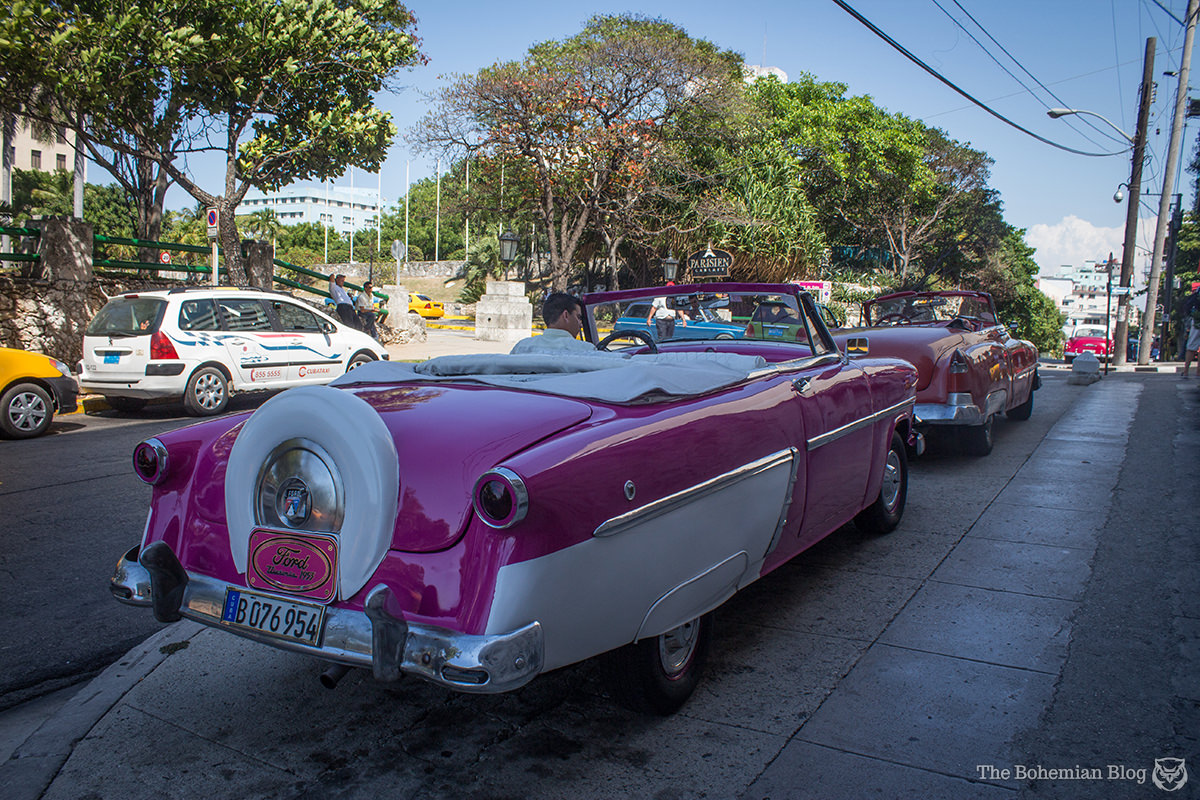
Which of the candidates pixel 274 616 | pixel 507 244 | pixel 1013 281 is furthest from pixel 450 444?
pixel 1013 281

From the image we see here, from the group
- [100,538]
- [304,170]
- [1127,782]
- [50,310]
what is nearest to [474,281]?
[304,170]

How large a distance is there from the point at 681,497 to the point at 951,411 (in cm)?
511

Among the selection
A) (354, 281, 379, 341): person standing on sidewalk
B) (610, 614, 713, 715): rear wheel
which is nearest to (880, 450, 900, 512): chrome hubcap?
(610, 614, 713, 715): rear wheel

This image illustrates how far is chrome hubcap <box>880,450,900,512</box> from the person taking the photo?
4984 millimetres

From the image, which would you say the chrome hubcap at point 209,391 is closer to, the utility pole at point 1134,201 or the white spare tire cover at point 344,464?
the white spare tire cover at point 344,464

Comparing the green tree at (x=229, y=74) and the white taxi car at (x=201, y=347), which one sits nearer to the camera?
the white taxi car at (x=201, y=347)

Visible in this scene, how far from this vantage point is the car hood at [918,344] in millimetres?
7023

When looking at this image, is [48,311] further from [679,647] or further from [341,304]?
[679,647]

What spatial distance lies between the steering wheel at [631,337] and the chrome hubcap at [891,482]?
1560 millimetres

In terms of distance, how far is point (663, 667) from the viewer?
2.76 m

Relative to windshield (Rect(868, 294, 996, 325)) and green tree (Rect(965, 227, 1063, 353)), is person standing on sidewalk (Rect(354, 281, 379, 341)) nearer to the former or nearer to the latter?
windshield (Rect(868, 294, 996, 325))

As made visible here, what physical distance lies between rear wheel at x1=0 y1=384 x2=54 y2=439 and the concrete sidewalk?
596cm

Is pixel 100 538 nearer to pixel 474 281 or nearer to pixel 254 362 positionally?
pixel 254 362

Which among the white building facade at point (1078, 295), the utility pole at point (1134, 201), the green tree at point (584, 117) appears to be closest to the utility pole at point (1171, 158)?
the utility pole at point (1134, 201)
